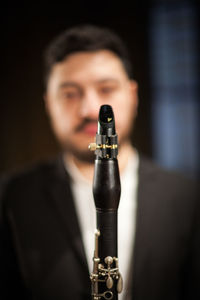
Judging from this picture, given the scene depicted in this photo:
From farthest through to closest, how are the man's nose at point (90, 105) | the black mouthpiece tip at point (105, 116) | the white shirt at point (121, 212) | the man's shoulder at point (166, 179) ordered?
1. the man's shoulder at point (166, 179)
2. the white shirt at point (121, 212)
3. the man's nose at point (90, 105)
4. the black mouthpiece tip at point (105, 116)

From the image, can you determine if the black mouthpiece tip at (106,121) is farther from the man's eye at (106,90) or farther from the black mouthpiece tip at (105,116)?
the man's eye at (106,90)

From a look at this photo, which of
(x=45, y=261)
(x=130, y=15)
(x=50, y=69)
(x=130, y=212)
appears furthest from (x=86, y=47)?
(x=130, y=15)

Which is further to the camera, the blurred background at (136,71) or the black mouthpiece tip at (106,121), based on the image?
the blurred background at (136,71)

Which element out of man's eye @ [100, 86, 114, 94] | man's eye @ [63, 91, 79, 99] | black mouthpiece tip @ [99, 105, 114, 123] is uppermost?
man's eye @ [100, 86, 114, 94]

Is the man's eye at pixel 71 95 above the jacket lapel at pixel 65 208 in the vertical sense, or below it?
above

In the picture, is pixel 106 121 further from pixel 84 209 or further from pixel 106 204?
pixel 84 209

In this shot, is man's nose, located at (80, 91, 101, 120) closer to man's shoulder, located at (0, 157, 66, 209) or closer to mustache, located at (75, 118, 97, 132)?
mustache, located at (75, 118, 97, 132)

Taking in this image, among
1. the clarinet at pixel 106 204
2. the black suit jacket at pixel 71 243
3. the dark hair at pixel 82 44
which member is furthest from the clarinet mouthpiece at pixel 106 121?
the black suit jacket at pixel 71 243

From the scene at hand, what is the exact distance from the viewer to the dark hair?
2.96ft

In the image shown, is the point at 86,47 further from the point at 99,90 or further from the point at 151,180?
the point at 151,180

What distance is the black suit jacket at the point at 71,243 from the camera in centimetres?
101

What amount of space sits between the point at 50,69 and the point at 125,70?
0.20 metres

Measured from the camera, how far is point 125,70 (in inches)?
37.3

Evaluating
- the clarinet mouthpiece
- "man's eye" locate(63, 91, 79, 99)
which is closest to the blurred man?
"man's eye" locate(63, 91, 79, 99)
